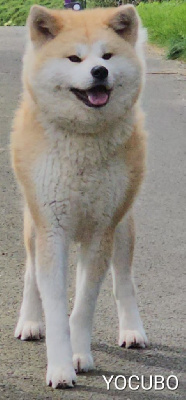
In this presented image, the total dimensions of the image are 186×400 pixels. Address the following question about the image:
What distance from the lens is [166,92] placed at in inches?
563

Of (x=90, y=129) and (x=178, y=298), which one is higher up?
(x=90, y=129)

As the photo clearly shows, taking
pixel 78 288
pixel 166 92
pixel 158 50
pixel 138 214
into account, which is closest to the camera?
pixel 78 288

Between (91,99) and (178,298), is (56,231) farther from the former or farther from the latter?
(178,298)

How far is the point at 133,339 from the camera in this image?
540cm

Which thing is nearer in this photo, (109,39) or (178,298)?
(109,39)

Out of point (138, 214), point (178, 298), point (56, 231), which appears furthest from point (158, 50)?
point (56, 231)

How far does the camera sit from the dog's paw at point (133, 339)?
5398 mm

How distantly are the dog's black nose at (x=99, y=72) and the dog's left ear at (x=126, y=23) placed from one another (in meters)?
0.39

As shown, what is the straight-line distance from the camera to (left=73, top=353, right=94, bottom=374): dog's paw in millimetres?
4992

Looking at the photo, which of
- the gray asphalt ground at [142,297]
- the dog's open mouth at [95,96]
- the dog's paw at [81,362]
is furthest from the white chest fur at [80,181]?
the gray asphalt ground at [142,297]

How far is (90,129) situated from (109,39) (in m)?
0.45

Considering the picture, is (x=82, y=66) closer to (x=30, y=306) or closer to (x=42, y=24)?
(x=42, y=24)

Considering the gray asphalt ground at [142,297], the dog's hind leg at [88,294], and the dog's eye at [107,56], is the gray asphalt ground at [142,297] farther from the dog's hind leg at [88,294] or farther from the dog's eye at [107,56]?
the dog's eye at [107,56]

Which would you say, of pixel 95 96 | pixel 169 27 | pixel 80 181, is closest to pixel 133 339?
pixel 80 181
